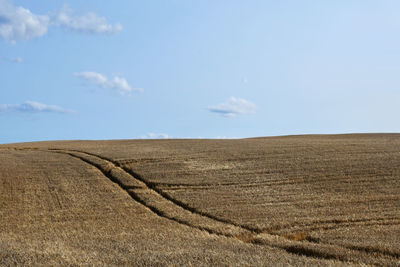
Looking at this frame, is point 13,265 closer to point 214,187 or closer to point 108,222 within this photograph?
point 108,222

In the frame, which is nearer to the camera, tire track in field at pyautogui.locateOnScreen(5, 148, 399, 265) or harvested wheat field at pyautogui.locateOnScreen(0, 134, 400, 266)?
harvested wheat field at pyautogui.locateOnScreen(0, 134, 400, 266)

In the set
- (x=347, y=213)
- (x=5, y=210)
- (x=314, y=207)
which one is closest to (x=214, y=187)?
(x=314, y=207)

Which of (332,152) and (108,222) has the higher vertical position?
(332,152)

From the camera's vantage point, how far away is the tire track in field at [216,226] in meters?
15.6

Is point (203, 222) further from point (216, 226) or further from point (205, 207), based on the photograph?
point (205, 207)

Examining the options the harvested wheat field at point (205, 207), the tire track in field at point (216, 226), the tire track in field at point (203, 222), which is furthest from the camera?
the tire track in field at point (203, 222)

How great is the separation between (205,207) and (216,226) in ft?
13.8

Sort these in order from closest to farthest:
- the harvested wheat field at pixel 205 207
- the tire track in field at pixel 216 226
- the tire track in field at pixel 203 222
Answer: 1. the harvested wheat field at pixel 205 207
2. the tire track in field at pixel 216 226
3. the tire track in field at pixel 203 222

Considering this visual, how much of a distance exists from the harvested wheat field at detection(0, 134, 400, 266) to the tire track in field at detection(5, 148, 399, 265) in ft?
0.19

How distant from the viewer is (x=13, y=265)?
12992 mm

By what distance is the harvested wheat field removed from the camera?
1544 centimetres

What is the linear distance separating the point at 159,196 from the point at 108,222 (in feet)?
21.3

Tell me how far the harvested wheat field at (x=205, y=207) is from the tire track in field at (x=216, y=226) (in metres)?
0.06

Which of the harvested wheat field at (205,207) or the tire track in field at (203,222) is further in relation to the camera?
the tire track in field at (203,222)
